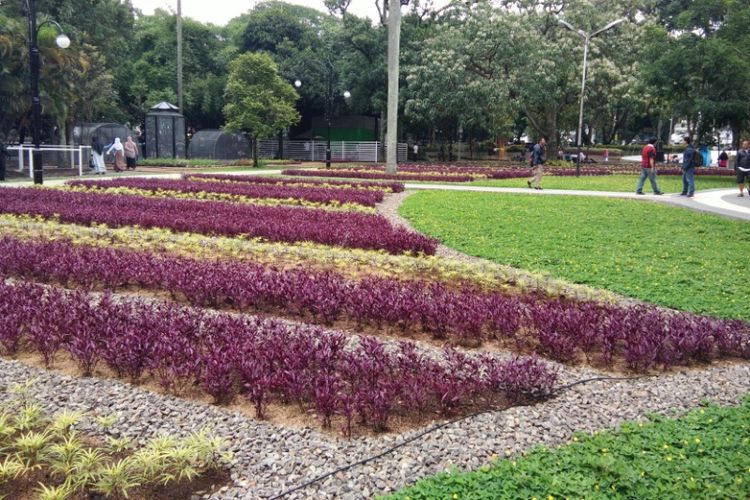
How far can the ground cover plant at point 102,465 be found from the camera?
2.85 metres

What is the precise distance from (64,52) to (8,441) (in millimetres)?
25146

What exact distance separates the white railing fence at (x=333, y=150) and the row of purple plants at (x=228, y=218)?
3062 cm

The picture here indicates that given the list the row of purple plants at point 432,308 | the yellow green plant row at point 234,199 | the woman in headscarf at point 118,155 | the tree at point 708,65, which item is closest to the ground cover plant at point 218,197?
the yellow green plant row at point 234,199

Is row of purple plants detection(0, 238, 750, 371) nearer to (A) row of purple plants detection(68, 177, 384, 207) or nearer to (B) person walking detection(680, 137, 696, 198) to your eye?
(A) row of purple plants detection(68, 177, 384, 207)

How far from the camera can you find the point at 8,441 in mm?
3230

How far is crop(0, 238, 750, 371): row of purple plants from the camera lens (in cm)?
484

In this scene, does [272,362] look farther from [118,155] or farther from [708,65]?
[118,155]

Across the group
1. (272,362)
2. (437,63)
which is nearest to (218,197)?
(272,362)

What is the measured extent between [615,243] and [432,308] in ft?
17.3

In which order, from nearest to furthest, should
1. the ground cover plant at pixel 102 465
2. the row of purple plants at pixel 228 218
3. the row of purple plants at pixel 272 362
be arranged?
the ground cover plant at pixel 102 465 < the row of purple plants at pixel 272 362 < the row of purple plants at pixel 228 218

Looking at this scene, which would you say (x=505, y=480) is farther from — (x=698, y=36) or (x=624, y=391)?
(x=698, y=36)

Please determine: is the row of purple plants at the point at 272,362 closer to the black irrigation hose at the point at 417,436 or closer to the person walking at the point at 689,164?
the black irrigation hose at the point at 417,436

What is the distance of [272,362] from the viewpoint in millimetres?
4145

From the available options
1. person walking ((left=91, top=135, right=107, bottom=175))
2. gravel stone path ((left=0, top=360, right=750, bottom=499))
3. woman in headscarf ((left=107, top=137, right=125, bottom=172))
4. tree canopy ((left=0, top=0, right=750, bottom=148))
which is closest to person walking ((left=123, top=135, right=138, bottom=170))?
woman in headscarf ((left=107, top=137, right=125, bottom=172))
